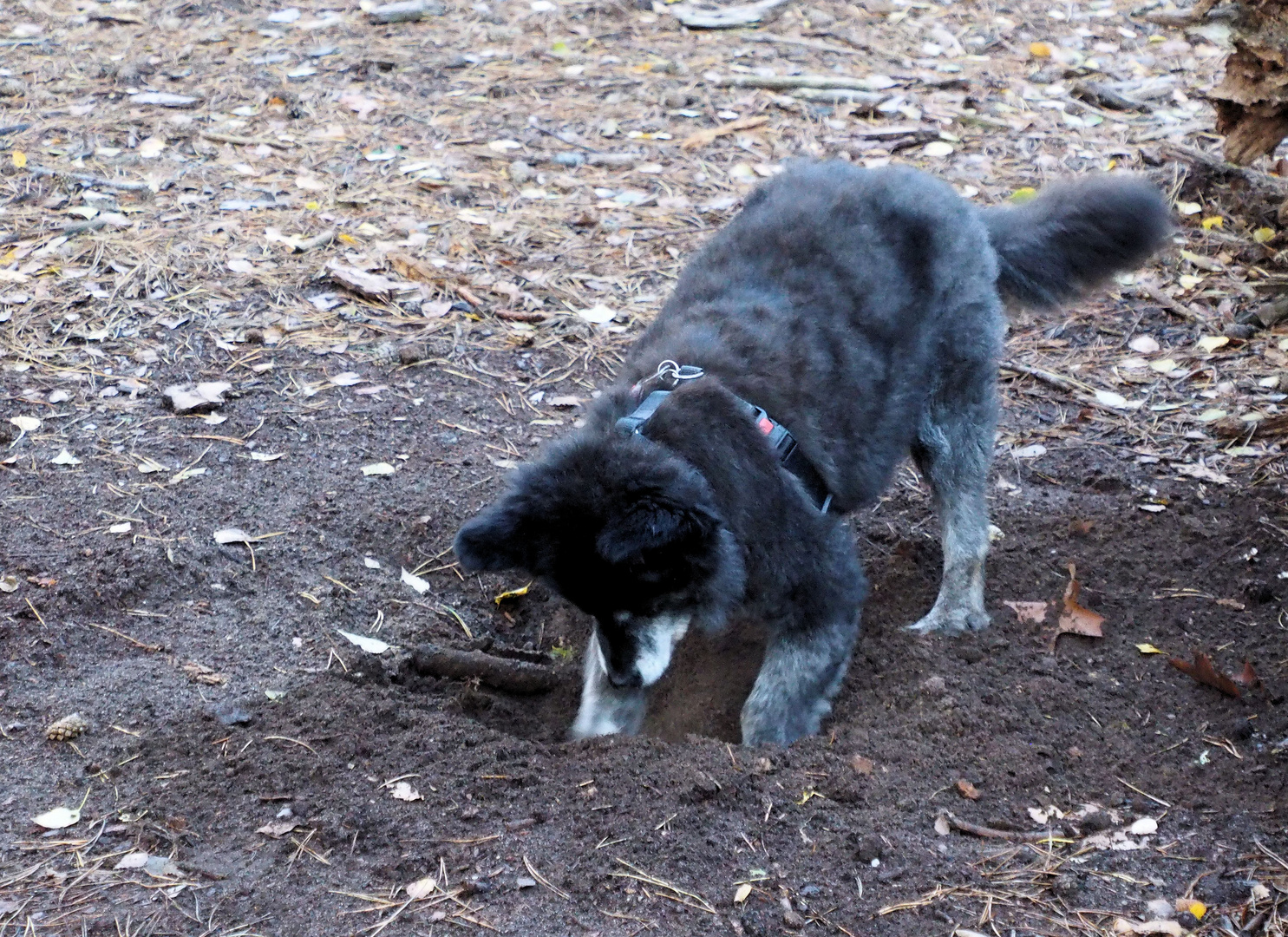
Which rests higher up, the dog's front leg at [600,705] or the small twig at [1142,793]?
the small twig at [1142,793]

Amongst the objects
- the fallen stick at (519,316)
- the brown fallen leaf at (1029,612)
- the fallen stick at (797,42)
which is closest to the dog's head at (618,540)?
the brown fallen leaf at (1029,612)

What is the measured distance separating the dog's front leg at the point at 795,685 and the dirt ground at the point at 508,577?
154mm

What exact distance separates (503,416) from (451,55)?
5306mm

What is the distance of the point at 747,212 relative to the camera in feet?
16.2

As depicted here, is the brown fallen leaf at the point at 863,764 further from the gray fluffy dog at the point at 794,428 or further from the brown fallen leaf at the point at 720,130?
the brown fallen leaf at the point at 720,130

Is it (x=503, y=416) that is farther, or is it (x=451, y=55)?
(x=451, y=55)

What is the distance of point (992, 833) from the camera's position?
12.1 ft

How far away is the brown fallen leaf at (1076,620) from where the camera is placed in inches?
185

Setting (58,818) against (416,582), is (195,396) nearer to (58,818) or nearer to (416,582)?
(416,582)

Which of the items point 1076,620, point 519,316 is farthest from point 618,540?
point 519,316

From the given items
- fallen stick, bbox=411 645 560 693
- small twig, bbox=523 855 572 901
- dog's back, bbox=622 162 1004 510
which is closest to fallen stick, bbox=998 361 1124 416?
dog's back, bbox=622 162 1004 510

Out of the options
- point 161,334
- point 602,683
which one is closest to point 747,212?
point 602,683

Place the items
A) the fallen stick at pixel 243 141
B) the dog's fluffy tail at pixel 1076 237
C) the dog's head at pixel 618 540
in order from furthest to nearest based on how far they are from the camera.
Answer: the fallen stick at pixel 243 141, the dog's fluffy tail at pixel 1076 237, the dog's head at pixel 618 540

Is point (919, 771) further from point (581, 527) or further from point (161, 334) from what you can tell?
point (161, 334)
